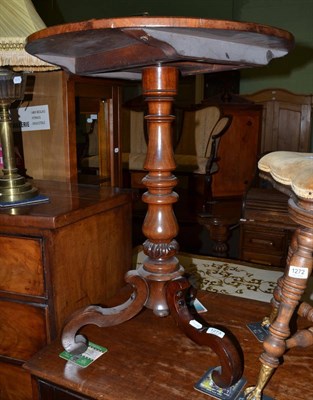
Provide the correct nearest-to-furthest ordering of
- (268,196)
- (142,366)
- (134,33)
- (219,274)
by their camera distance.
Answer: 1. (134,33)
2. (142,366)
3. (219,274)
4. (268,196)

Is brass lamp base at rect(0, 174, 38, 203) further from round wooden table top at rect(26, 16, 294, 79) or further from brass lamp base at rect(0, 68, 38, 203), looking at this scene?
round wooden table top at rect(26, 16, 294, 79)

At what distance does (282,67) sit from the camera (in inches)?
179

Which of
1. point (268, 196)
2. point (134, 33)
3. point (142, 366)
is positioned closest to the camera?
point (134, 33)

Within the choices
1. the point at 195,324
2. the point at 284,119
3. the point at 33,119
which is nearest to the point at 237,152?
the point at 284,119

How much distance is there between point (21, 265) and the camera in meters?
0.94

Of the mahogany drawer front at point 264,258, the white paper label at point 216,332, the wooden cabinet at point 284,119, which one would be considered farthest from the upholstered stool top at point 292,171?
the wooden cabinet at point 284,119

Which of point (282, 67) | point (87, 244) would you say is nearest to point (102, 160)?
point (87, 244)

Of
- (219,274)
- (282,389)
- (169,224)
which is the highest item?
(169,224)

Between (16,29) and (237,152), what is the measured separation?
3.20 metres

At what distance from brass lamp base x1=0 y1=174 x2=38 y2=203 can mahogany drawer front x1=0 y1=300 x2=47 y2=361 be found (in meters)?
0.26

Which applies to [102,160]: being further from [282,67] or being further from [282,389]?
[282,67]

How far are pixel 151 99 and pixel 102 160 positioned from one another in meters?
0.74

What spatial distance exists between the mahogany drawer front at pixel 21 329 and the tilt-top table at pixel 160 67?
0.35ft

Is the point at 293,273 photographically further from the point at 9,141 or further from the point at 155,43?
the point at 9,141
